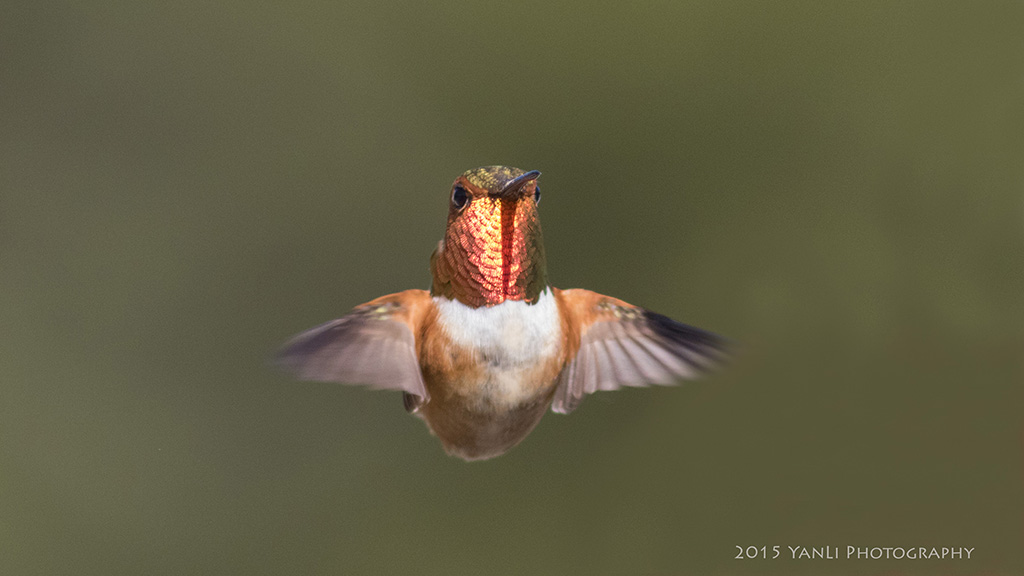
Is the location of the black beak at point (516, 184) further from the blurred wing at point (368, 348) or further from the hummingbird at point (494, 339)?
the blurred wing at point (368, 348)

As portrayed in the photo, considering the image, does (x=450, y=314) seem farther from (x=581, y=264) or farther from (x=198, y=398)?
(x=198, y=398)

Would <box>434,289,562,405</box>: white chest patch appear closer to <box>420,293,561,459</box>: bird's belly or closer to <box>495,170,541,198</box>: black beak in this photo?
<box>420,293,561,459</box>: bird's belly

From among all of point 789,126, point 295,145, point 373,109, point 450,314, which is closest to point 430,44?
point 373,109

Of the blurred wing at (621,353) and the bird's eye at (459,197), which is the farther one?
the blurred wing at (621,353)

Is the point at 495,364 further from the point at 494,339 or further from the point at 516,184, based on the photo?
the point at 516,184

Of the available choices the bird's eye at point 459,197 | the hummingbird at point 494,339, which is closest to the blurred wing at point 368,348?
the hummingbird at point 494,339

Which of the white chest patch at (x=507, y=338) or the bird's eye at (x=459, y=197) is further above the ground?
Result: the bird's eye at (x=459, y=197)

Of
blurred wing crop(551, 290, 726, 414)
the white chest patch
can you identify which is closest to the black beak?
the white chest patch
